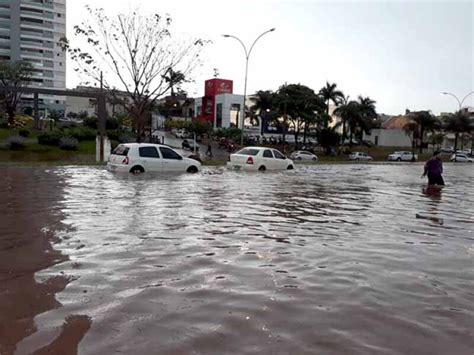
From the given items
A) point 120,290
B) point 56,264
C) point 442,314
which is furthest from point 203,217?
point 442,314

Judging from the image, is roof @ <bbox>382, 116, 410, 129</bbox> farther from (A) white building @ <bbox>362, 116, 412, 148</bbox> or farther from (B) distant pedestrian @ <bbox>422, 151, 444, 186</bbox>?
(B) distant pedestrian @ <bbox>422, 151, 444, 186</bbox>

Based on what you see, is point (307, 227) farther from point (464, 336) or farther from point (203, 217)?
point (464, 336)

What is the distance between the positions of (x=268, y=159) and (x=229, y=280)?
19.1m

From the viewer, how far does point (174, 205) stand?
10.9m

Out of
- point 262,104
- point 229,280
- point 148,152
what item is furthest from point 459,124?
point 229,280

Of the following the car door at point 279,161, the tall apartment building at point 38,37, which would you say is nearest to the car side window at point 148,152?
the car door at point 279,161

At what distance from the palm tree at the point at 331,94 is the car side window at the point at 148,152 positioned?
58806mm

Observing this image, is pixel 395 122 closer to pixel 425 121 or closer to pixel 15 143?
pixel 425 121

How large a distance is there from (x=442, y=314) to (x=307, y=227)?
4300 millimetres

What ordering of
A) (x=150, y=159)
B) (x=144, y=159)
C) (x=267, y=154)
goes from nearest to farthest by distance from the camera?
(x=144, y=159)
(x=150, y=159)
(x=267, y=154)

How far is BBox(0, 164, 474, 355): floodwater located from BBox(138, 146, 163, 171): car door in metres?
8.03

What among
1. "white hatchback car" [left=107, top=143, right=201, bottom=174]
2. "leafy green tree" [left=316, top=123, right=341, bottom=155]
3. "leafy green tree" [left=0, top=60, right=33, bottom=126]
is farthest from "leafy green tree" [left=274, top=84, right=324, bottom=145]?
"white hatchback car" [left=107, top=143, right=201, bottom=174]

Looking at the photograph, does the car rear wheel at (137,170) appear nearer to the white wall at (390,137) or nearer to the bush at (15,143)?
the bush at (15,143)

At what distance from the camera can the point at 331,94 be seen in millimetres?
75125
